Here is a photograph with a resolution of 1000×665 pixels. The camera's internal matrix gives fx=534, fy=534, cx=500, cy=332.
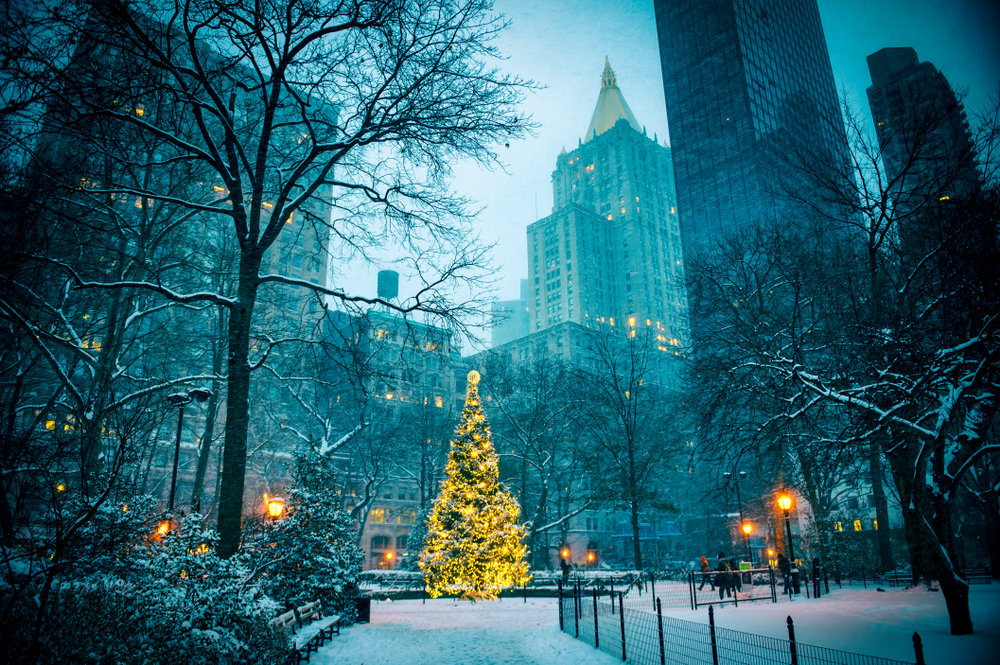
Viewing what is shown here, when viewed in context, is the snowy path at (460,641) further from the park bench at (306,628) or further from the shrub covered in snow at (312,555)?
the shrub covered in snow at (312,555)

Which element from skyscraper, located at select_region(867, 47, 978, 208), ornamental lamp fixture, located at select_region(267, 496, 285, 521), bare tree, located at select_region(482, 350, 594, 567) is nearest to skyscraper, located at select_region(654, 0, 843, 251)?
bare tree, located at select_region(482, 350, 594, 567)

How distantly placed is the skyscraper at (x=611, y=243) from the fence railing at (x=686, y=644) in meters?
122

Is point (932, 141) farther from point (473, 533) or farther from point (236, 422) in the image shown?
point (473, 533)

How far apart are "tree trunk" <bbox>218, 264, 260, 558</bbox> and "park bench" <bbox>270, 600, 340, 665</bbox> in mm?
1765

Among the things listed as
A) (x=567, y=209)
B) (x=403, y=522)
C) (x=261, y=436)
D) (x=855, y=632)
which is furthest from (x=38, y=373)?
(x=567, y=209)

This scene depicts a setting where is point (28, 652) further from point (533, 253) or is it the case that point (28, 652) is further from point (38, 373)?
point (533, 253)

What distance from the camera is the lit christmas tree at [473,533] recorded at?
23.9 m

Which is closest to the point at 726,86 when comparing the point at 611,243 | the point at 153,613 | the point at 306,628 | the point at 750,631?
the point at 611,243

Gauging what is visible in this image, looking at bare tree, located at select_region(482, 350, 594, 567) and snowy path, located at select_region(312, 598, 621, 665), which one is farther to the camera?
bare tree, located at select_region(482, 350, 594, 567)

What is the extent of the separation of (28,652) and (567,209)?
5864 inches

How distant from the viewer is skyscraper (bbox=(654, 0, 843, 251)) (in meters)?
114

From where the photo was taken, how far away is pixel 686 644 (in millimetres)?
9727

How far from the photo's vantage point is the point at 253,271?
1090cm

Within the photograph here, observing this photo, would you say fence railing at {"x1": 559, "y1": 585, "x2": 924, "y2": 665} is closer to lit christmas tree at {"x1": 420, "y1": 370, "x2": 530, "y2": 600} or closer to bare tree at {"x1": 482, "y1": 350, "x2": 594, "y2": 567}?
lit christmas tree at {"x1": 420, "y1": 370, "x2": 530, "y2": 600}
